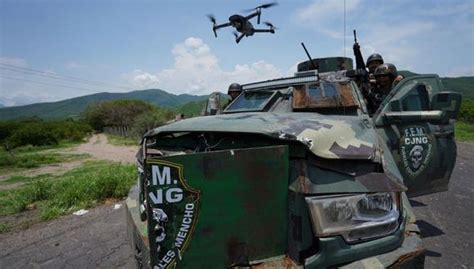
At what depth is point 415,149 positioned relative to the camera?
3.03 meters

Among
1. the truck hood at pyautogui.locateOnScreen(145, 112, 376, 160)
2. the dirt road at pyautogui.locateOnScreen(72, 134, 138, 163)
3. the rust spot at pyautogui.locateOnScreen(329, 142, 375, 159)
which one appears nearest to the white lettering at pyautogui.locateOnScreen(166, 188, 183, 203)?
the truck hood at pyautogui.locateOnScreen(145, 112, 376, 160)

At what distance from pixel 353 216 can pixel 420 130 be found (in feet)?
5.31

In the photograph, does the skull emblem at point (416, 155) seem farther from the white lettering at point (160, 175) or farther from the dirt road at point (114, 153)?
the dirt road at point (114, 153)

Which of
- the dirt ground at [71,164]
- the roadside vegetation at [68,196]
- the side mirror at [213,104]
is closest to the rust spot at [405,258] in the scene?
the side mirror at [213,104]

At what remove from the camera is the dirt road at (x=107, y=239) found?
3527 mm

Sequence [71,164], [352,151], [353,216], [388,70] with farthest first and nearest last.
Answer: [71,164] → [388,70] → [352,151] → [353,216]

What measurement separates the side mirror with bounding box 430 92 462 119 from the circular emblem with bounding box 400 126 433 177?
12.3 inches

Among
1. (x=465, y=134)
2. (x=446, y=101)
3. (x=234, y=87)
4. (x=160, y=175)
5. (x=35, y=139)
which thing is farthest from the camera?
(x=35, y=139)

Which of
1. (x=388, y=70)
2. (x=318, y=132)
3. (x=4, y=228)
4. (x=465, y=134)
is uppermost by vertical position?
(x=388, y=70)

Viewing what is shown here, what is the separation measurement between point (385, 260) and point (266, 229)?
66 centimetres

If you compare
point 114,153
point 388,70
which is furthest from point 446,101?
point 114,153

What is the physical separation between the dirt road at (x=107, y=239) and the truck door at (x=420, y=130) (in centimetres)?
79

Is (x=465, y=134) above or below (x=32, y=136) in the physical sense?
above

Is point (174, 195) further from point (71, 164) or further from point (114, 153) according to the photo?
point (114, 153)
